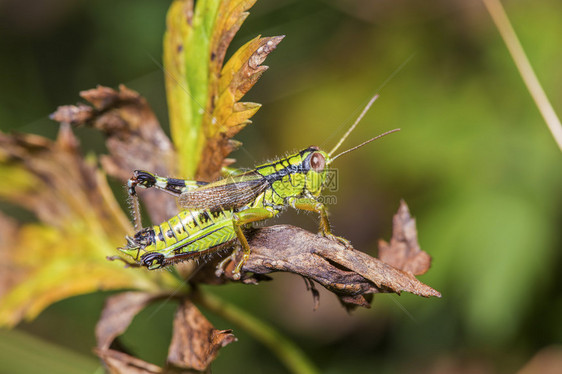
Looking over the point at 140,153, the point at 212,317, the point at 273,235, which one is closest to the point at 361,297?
the point at 273,235

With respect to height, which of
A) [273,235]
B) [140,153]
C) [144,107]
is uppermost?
[144,107]

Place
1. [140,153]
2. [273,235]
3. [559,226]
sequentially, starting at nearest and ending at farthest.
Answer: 1. [273,235]
2. [140,153]
3. [559,226]

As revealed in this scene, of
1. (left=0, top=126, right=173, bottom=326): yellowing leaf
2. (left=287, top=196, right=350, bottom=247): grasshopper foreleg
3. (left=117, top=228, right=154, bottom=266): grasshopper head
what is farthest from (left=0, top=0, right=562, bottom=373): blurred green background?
(left=287, top=196, right=350, bottom=247): grasshopper foreleg

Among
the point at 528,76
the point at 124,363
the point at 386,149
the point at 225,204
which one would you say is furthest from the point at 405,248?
the point at 386,149

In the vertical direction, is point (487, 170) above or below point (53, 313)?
below

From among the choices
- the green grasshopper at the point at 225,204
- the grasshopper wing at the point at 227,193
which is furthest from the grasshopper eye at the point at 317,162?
the grasshopper wing at the point at 227,193

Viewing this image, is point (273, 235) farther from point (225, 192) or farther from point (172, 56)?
point (172, 56)

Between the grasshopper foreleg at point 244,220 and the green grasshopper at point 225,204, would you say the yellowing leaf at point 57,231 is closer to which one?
the green grasshopper at point 225,204
